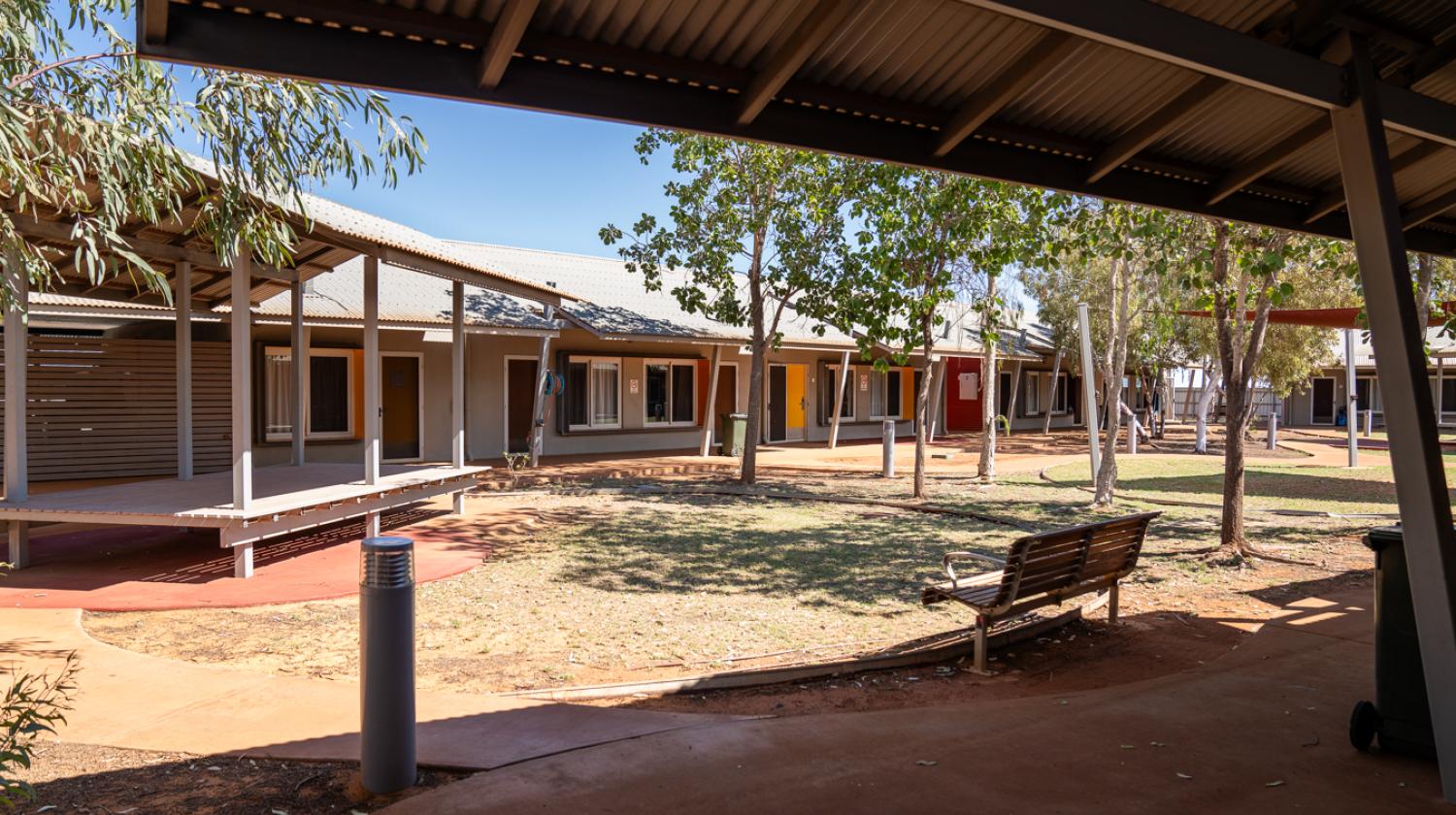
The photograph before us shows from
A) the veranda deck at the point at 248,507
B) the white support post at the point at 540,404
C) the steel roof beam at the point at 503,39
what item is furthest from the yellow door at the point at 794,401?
the steel roof beam at the point at 503,39

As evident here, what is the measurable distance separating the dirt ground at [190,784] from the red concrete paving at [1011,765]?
0.44 meters

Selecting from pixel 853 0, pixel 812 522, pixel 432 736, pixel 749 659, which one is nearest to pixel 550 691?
pixel 432 736

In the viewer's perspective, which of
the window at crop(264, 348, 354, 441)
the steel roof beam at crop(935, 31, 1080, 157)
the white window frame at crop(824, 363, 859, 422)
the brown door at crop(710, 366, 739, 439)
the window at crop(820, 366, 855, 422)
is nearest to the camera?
the steel roof beam at crop(935, 31, 1080, 157)

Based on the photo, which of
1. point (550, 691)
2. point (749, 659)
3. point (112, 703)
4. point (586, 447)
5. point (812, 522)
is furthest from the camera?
point (586, 447)

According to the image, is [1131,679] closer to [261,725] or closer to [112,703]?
[261,725]

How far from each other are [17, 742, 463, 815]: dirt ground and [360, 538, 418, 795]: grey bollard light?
0.11 meters

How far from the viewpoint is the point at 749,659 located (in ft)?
20.8

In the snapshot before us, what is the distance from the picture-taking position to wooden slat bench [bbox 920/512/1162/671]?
232 inches

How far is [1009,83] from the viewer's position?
408 cm

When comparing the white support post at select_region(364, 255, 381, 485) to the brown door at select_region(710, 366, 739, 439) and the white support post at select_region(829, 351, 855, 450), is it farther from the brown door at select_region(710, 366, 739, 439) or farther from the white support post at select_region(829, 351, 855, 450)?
the white support post at select_region(829, 351, 855, 450)

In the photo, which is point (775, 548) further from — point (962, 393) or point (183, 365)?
point (962, 393)

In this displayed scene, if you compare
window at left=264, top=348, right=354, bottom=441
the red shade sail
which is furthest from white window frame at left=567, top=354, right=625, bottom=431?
the red shade sail

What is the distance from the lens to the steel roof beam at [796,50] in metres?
3.37

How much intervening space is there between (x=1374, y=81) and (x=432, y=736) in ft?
17.0
